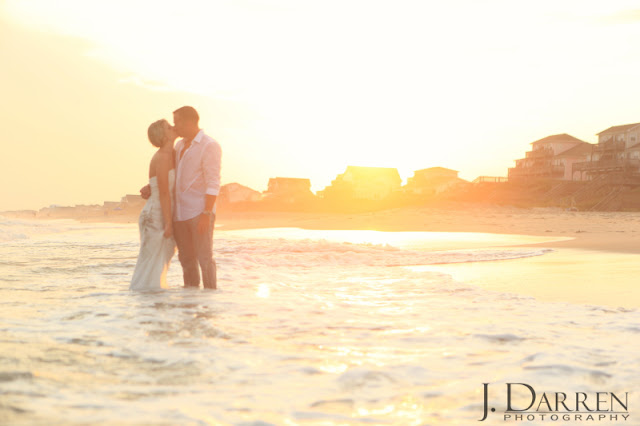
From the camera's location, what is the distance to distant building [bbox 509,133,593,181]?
74625 mm

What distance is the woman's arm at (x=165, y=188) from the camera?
6613 mm

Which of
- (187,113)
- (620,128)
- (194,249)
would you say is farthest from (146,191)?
(620,128)

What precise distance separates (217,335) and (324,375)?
57.9 inches

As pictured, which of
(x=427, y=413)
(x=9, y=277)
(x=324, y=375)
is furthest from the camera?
(x=9, y=277)

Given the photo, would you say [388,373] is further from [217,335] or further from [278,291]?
[278,291]

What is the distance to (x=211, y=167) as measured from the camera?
654 cm

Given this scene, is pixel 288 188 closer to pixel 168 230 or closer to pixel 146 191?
pixel 146 191

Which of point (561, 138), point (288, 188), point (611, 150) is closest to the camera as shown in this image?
point (611, 150)

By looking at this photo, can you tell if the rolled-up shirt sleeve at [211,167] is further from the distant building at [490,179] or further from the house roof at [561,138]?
the house roof at [561,138]

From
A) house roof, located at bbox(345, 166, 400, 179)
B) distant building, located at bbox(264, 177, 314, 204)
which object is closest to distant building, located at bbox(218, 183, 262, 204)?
distant building, located at bbox(264, 177, 314, 204)

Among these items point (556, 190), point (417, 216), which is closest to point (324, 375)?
point (417, 216)

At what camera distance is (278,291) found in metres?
7.78

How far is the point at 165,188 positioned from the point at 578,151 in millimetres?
79447

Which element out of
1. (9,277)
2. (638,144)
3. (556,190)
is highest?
(638,144)
